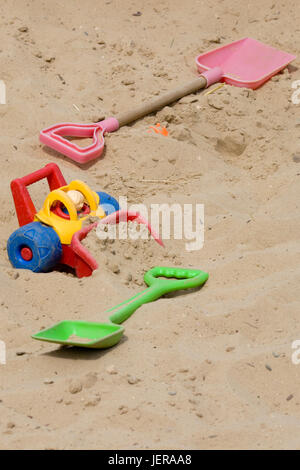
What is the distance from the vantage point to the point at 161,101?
162 inches

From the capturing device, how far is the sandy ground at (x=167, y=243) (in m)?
2.16

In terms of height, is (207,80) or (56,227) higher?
(56,227)

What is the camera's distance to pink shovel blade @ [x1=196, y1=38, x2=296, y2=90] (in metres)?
4.53

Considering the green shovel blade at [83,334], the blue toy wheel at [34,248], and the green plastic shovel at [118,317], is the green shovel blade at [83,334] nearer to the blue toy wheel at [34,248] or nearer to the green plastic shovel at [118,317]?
the green plastic shovel at [118,317]

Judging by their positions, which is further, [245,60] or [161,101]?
[245,60]

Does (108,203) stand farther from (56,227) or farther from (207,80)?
(207,80)

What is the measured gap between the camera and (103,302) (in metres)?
2.73

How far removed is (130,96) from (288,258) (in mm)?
1632

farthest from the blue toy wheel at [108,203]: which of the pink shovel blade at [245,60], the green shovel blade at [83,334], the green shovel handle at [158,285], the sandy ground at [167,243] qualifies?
the pink shovel blade at [245,60]

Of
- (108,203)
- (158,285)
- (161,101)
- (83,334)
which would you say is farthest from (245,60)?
(83,334)

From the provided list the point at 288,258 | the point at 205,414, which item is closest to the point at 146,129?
the point at 288,258

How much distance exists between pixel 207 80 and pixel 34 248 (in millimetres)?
1869
